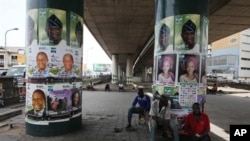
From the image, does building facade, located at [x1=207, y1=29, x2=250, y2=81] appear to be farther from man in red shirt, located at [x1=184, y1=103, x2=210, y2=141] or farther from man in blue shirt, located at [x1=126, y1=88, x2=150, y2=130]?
man in red shirt, located at [x1=184, y1=103, x2=210, y2=141]

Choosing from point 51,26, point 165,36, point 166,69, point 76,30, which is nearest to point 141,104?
point 166,69

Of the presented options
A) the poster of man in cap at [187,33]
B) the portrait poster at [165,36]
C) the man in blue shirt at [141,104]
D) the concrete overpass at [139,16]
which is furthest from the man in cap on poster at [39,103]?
the concrete overpass at [139,16]

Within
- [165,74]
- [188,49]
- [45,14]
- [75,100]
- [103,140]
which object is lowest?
[103,140]

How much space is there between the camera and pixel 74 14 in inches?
374

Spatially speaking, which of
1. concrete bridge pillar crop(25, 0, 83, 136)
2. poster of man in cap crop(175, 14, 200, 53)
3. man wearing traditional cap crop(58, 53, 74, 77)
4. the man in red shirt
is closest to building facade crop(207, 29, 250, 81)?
poster of man in cap crop(175, 14, 200, 53)

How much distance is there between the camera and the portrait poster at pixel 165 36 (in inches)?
355

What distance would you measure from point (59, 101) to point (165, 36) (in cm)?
340

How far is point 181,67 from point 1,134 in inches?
205

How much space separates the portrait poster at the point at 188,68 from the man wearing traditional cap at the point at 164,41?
0.40 m

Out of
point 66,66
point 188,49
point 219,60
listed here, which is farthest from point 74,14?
point 219,60

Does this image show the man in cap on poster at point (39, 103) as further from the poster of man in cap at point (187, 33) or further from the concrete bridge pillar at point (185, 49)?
the poster of man in cap at point (187, 33)

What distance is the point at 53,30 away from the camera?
354 inches

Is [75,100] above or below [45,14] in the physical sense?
below

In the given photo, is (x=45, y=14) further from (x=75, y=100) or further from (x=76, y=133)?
(x=76, y=133)
